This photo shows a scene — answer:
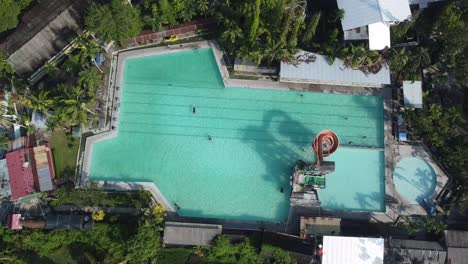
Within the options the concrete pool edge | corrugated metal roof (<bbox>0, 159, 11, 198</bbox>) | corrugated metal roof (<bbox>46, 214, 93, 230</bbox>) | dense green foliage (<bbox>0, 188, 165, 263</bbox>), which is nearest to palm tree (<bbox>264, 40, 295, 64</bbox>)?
the concrete pool edge

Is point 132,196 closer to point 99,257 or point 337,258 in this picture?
point 99,257

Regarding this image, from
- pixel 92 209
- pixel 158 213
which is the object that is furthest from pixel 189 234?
pixel 92 209

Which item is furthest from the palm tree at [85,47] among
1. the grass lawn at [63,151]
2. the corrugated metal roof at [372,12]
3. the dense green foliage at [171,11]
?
the corrugated metal roof at [372,12]

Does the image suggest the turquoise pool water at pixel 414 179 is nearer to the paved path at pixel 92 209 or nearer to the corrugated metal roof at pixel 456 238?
the corrugated metal roof at pixel 456 238

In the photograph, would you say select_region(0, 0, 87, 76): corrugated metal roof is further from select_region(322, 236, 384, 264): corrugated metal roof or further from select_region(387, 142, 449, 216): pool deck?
select_region(387, 142, 449, 216): pool deck

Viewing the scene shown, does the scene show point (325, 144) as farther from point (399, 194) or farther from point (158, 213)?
point (158, 213)

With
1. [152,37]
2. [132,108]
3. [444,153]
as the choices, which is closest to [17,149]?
[132,108]

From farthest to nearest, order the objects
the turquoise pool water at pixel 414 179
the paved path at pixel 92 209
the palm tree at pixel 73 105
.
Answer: the turquoise pool water at pixel 414 179, the paved path at pixel 92 209, the palm tree at pixel 73 105
